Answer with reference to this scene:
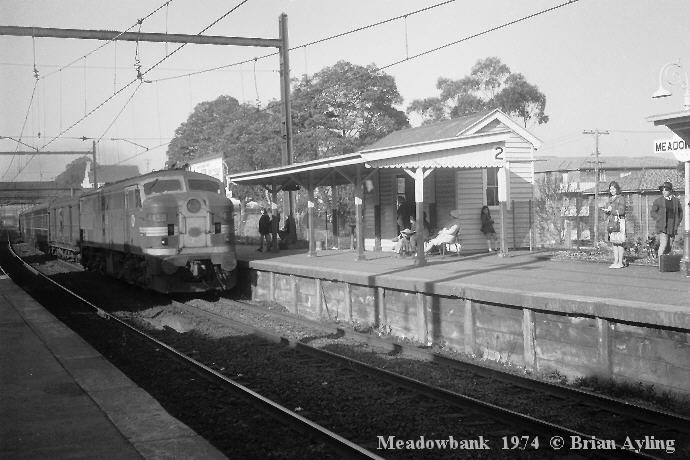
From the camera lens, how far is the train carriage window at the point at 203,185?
57.0ft

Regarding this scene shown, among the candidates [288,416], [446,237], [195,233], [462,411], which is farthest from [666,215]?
[195,233]

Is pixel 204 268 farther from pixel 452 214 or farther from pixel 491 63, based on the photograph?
pixel 491 63

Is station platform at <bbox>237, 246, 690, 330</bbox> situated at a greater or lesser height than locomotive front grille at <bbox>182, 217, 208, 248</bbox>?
lesser

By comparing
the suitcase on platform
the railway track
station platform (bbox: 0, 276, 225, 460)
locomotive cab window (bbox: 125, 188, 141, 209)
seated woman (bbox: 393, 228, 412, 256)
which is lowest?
the railway track

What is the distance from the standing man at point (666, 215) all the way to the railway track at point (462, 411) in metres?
5.65

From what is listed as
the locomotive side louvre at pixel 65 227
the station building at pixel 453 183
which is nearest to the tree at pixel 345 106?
the locomotive side louvre at pixel 65 227

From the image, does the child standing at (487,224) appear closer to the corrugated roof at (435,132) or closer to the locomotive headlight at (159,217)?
the corrugated roof at (435,132)

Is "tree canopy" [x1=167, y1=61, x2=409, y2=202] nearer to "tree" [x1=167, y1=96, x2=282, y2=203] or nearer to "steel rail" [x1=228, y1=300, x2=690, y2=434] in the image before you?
"tree" [x1=167, y1=96, x2=282, y2=203]

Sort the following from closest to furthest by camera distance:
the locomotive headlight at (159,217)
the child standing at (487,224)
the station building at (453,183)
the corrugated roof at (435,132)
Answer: the locomotive headlight at (159,217) < the station building at (453,183) < the child standing at (487,224) < the corrugated roof at (435,132)

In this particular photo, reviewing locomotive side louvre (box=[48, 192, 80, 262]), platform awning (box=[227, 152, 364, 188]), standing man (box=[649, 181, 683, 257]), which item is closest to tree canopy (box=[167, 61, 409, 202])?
locomotive side louvre (box=[48, 192, 80, 262])

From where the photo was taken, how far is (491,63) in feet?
145

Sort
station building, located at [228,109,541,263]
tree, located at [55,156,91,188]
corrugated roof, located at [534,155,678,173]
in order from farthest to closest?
tree, located at [55,156,91,188] < corrugated roof, located at [534,155,678,173] < station building, located at [228,109,541,263]

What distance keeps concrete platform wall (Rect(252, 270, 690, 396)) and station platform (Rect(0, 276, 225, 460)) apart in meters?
4.86

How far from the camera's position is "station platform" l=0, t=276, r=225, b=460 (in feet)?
17.8
